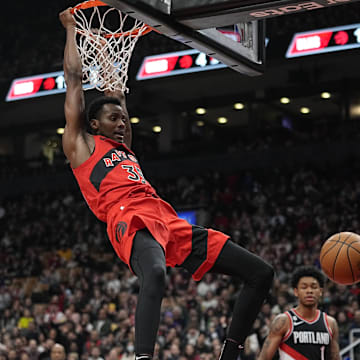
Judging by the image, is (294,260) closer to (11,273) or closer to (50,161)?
(11,273)

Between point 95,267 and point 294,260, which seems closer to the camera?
point 294,260

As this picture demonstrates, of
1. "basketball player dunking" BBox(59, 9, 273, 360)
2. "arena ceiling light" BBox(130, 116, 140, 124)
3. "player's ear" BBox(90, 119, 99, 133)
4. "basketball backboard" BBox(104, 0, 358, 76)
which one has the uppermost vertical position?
"arena ceiling light" BBox(130, 116, 140, 124)

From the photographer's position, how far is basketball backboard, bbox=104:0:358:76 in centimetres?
456

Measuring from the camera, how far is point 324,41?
1389 centimetres

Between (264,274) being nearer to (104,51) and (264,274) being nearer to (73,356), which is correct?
(104,51)

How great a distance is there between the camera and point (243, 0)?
15.2 feet

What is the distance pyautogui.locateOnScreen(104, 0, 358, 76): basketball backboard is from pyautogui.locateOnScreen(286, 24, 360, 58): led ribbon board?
8.39 meters

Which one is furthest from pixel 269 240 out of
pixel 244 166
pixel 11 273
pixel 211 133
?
pixel 11 273

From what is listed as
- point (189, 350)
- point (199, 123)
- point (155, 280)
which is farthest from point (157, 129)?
point (155, 280)

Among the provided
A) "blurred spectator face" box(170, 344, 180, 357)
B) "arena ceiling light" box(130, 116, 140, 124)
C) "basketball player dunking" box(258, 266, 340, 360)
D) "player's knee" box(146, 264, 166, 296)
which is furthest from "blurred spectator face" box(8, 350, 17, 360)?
"arena ceiling light" box(130, 116, 140, 124)

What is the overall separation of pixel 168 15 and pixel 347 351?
6.98 m

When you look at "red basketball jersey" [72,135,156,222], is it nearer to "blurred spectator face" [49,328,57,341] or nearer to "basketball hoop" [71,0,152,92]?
"basketball hoop" [71,0,152,92]

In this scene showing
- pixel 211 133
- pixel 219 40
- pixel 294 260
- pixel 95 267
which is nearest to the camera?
pixel 219 40

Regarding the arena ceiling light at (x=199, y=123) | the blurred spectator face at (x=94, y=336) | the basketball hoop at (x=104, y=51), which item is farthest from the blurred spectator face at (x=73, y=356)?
the arena ceiling light at (x=199, y=123)
